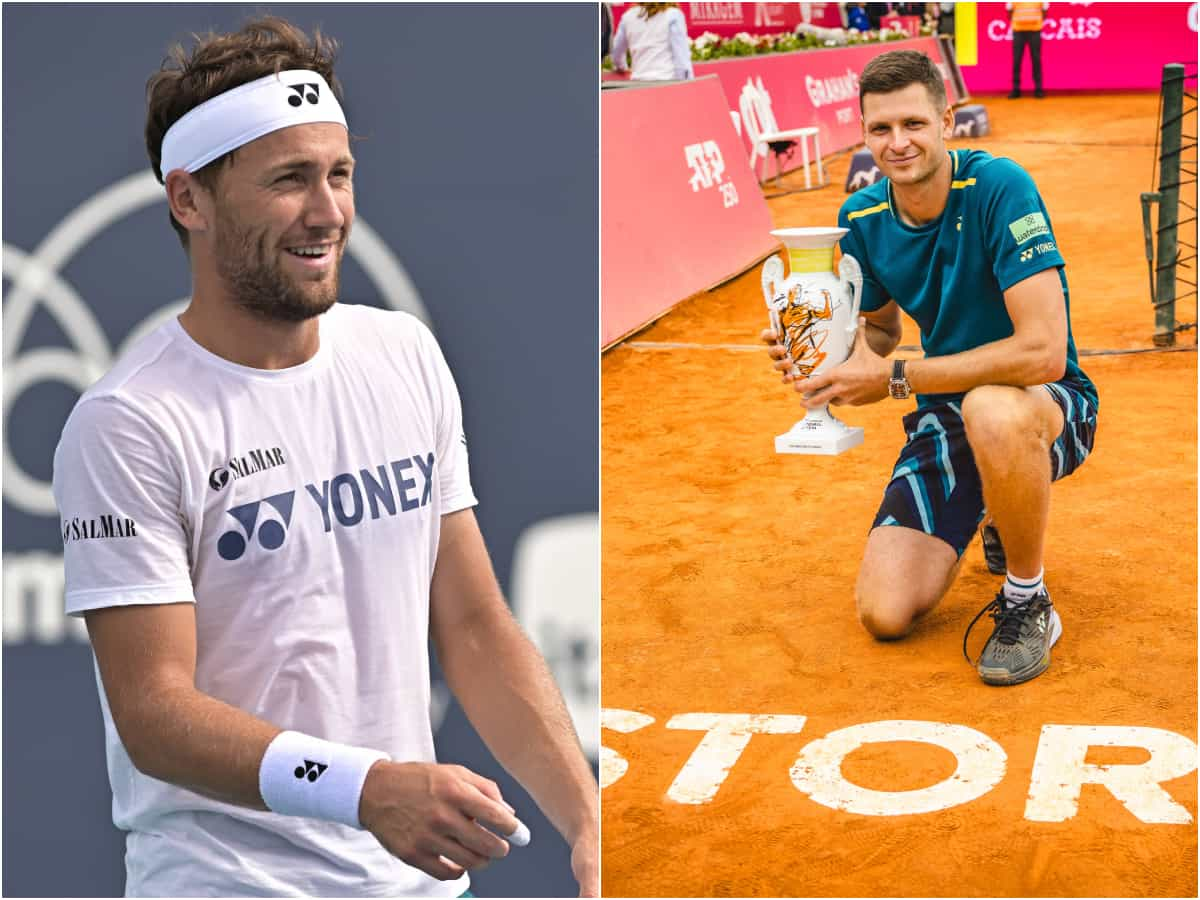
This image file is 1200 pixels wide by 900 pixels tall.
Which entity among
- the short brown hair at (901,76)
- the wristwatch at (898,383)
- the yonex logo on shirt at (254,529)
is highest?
the short brown hair at (901,76)

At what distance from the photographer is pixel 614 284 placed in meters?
8.84

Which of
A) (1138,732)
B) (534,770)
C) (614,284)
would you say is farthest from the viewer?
(614,284)

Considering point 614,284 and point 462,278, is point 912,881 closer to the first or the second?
point 462,278

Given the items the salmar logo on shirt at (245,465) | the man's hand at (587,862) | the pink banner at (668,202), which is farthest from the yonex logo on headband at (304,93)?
the pink banner at (668,202)

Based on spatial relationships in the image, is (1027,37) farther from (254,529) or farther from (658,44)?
(254,529)

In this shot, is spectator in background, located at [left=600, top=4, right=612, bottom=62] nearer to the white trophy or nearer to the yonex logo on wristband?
the white trophy

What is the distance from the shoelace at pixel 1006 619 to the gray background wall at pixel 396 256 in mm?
2105

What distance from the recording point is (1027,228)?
4.14 metres

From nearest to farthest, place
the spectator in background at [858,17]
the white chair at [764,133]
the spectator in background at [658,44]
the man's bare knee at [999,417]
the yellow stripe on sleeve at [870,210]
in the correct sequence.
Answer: the man's bare knee at [999,417] → the yellow stripe on sleeve at [870,210] → the spectator in background at [658,44] → the white chair at [764,133] → the spectator in background at [858,17]

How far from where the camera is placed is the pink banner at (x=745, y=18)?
22.9 metres

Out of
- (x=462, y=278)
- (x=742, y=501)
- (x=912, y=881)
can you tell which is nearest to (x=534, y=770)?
(x=462, y=278)

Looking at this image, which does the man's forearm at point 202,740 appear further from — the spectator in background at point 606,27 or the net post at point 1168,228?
the spectator in background at point 606,27

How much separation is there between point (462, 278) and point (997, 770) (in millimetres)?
1982

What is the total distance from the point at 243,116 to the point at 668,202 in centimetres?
770
